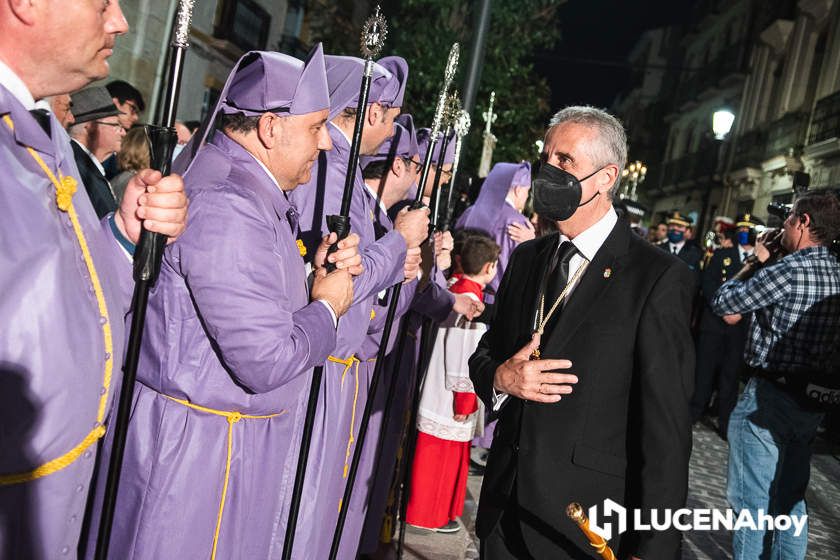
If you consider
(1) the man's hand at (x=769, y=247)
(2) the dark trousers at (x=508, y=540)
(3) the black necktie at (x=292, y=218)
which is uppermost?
(1) the man's hand at (x=769, y=247)

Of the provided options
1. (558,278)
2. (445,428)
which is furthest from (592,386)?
(445,428)

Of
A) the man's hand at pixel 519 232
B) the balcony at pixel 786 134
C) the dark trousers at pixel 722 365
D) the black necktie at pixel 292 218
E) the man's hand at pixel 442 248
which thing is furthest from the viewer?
the balcony at pixel 786 134

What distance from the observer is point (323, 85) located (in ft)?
8.55

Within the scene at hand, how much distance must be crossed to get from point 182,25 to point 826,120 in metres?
22.0

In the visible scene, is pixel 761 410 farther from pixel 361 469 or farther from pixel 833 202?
pixel 361 469

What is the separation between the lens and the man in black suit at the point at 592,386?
244cm

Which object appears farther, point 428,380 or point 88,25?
point 428,380

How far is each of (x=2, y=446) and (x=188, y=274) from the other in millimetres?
738

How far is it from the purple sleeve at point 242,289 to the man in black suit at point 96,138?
1869 millimetres

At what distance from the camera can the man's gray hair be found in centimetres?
285

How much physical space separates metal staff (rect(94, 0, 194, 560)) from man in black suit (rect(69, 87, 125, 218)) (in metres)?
2.16

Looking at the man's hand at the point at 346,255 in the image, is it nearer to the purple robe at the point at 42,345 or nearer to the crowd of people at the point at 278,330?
the crowd of people at the point at 278,330

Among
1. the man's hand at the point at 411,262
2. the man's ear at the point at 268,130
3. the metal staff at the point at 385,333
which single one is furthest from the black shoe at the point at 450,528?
the man's ear at the point at 268,130

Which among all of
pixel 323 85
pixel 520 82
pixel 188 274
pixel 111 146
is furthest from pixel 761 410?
pixel 520 82
